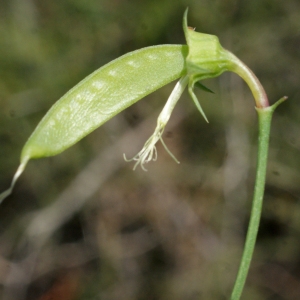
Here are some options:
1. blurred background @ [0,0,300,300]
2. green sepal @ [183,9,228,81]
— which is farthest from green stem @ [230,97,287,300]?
blurred background @ [0,0,300,300]

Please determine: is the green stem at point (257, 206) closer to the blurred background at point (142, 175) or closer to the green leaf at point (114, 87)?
the green leaf at point (114, 87)

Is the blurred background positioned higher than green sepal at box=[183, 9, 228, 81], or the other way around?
green sepal at box=[183, 9, 228, 81]

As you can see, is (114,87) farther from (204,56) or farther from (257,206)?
(257,206)

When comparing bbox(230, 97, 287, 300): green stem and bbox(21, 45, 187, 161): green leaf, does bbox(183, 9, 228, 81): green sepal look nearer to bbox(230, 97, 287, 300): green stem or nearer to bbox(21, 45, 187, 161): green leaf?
bbox(21, 45, 187, 161): green leaf

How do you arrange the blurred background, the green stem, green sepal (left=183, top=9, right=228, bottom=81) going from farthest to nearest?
the blurred background
green sepal (left=183, top=9, right=228, bottom=81)
the green stem

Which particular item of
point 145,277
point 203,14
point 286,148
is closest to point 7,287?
point 145,277

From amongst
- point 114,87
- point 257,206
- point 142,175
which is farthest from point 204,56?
point 142,175

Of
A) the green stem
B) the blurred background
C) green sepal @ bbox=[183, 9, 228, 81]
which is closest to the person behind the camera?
the green stem

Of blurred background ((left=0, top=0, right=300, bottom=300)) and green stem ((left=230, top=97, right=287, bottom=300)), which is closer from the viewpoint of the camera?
green stem ((left=230, top=97, right=287, bottom=300))

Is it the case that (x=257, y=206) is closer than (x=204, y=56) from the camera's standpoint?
Yes

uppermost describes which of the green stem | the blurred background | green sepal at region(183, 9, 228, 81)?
green sepal at region(183, 9, 228, 81)
